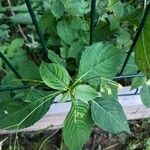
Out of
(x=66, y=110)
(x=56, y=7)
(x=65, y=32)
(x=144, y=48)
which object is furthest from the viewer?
(x=66, y=110)

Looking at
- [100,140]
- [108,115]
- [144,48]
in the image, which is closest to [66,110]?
[100,140]

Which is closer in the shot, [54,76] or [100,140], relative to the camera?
[54,76]

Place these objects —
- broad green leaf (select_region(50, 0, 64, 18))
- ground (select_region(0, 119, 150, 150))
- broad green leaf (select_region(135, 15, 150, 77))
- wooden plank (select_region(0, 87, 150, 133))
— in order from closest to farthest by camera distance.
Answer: broad green leaf (select_region(135, 15, 150, 77)) → broad green leaf (select_region(50, 0, 64, 18)) → wooden plank (select_region(0, 87, 150, 133)) → ground (select_region(0, 119, 150, 150))

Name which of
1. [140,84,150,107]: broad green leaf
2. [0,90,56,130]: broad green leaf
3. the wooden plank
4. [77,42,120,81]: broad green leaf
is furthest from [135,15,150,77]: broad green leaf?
the wooden plank

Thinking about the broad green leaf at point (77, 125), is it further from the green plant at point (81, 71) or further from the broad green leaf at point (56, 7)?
the broad green leaf at point (56, 7)

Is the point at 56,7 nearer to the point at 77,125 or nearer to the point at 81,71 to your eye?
the point at 81,71

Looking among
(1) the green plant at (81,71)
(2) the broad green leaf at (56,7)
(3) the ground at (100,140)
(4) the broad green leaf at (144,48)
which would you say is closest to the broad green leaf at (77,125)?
(1) the green plant at (81,71)

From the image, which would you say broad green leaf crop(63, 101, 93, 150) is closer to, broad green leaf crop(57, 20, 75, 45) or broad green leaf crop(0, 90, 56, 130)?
broad green leaf crop(0, 90, 56, 130)

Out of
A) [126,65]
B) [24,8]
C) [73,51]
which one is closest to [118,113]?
[126,65]
